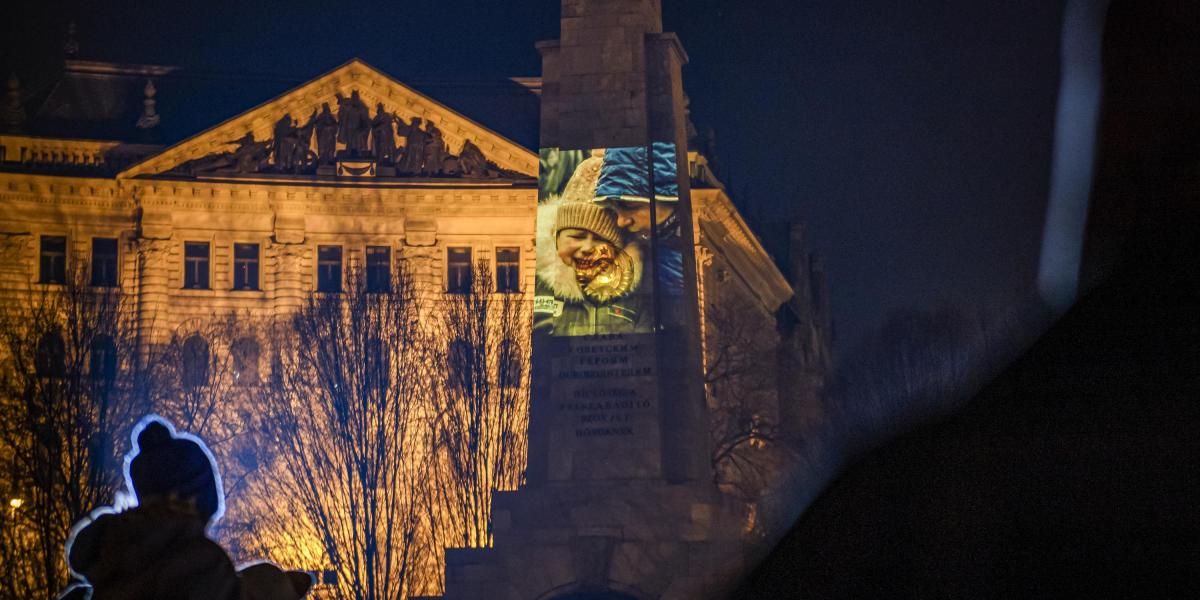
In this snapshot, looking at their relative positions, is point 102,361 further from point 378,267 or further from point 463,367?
point 378,267

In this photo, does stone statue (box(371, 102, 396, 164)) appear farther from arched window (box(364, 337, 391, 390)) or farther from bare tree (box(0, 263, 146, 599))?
bare tree (box(0, 263, 146, 599))

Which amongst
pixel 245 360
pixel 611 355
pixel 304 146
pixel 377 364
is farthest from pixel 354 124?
pixel 611 355

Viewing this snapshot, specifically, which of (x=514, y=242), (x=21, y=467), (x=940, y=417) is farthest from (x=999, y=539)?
(x=514, y=242)

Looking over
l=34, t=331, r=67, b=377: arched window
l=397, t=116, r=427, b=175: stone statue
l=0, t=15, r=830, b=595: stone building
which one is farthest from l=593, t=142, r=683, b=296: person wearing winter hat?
l=397, t=116, r=427, b=175: stone statue

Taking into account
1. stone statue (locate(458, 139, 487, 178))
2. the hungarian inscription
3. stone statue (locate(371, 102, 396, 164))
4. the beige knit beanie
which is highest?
stone statue (locate(371, 102, 396, 164))

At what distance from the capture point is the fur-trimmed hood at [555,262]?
25812 mm

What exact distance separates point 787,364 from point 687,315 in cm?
3493

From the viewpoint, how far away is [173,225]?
58.1 metres

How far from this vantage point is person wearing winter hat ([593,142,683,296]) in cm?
2617

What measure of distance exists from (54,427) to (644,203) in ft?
48.0

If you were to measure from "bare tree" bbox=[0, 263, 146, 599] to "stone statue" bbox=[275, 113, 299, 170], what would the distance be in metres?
17.4

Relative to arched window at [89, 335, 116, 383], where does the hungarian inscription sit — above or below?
below

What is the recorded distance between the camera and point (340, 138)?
59.2 m

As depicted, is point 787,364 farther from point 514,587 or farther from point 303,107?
point 514,587
